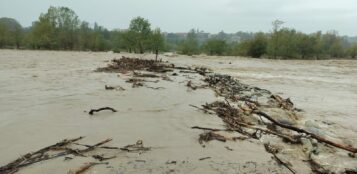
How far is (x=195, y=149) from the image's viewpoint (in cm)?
520

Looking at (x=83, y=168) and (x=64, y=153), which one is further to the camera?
(x=64, y=153)

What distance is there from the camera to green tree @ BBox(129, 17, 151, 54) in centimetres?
6550

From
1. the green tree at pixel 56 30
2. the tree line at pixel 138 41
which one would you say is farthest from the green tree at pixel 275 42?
the green tree at pixel 56 30

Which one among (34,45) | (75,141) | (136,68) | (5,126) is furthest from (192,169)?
(34,45)

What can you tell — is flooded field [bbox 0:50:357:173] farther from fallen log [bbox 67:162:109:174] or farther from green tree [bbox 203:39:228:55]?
green tree [bbox 203:39:228:55]

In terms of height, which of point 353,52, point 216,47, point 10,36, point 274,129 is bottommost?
point 274,129

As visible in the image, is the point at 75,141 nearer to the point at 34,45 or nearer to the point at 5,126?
the point at 5,126

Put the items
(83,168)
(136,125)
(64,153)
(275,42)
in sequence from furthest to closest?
(275,42)
(136,125)
(64,153)
(83,168)

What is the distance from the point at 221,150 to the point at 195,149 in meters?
0.40

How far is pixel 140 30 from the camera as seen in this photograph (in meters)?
66.6

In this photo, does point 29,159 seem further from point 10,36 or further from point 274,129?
point 10,36

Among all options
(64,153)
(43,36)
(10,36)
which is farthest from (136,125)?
(10,36)

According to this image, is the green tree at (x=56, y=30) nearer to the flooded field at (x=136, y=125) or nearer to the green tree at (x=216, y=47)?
the green tree at (x=216, y=47)

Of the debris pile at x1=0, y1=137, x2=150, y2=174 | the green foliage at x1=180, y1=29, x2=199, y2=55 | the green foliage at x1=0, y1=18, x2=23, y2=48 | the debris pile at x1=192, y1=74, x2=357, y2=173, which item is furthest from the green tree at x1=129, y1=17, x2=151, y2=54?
the debris pile at x1=0, y1=137, x2=150, y2=174
